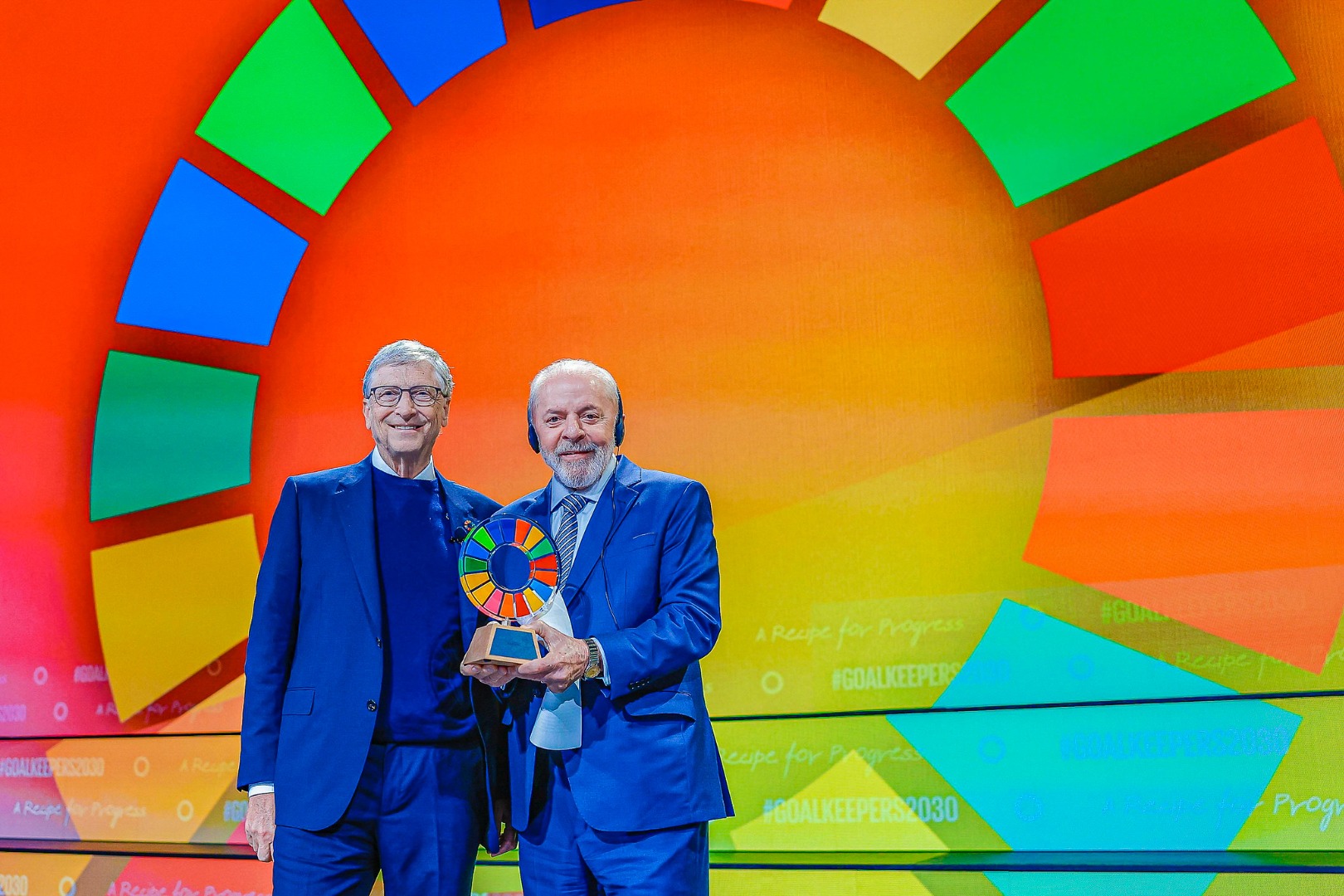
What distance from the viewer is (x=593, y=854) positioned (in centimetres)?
173

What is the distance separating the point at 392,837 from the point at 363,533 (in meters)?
0.54

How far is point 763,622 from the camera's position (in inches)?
109

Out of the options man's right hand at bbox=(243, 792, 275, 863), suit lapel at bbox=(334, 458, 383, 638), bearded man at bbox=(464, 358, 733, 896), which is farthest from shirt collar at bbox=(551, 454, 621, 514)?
man's right hand at bbox=(243, 792, 275, 863)

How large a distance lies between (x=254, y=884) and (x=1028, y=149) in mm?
2909

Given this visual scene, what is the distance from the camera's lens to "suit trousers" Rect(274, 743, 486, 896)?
1.84 m

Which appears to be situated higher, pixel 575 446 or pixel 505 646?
pixel 575 446

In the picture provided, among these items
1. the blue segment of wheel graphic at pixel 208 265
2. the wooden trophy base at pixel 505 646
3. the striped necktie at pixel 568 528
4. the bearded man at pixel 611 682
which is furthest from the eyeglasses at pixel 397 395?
the blue segment of wheel graphic at pixel 208 265

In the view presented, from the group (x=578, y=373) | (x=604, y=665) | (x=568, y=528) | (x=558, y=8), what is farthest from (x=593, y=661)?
(x=558, y=8)

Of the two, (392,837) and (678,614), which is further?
(392,837)

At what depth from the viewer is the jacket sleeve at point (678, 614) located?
1691mm

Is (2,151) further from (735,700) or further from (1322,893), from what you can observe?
(1322,893)

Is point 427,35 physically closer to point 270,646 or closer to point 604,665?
point 270,646

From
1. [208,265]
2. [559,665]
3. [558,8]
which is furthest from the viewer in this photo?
[208,265]

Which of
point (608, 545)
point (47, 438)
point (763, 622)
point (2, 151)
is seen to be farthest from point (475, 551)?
point (2, 151)
